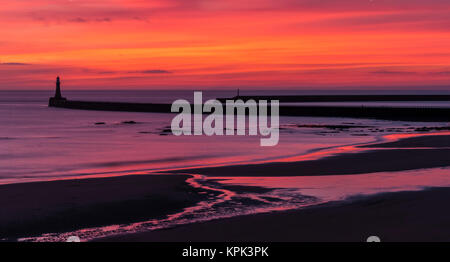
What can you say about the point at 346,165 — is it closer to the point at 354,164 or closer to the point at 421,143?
the point at 354,164

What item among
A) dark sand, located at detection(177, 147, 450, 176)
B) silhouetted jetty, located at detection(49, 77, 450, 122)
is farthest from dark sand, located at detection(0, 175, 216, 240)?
silhouetted jetty, located at detection(49, 77, 450, 122)

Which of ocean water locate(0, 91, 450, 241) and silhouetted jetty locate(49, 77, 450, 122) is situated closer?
ocean water locate(0, 91, 450, 241)

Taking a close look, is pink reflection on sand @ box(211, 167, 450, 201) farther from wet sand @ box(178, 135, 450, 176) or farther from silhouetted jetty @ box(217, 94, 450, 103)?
silhouetted jetty @ box(217, 94, 450, 103)

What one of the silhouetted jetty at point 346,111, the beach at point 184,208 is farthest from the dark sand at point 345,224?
the silhouetted jetty at point 346,111

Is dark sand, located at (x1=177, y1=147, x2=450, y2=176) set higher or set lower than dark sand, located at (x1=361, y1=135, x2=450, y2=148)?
higher

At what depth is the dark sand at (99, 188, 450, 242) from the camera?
30.9 ft

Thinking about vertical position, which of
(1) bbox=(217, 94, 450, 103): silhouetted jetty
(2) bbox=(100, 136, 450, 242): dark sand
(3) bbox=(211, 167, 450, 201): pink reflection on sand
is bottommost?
(1) bbox=(217, 94, 450, 103): silhouetted jetty

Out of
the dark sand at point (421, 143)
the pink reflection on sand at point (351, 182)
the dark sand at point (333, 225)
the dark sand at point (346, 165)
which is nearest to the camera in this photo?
the dark sand at point (333, 225)

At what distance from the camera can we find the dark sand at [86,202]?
10.6 metres

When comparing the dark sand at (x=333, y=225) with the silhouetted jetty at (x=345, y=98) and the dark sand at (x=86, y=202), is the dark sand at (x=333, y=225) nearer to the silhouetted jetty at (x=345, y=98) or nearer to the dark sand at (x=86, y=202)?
the dark sand at (x=86, y=202)

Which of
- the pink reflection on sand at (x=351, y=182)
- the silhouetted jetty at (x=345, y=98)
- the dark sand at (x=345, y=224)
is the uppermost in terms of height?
the dark sand at (x=345, y=224)
